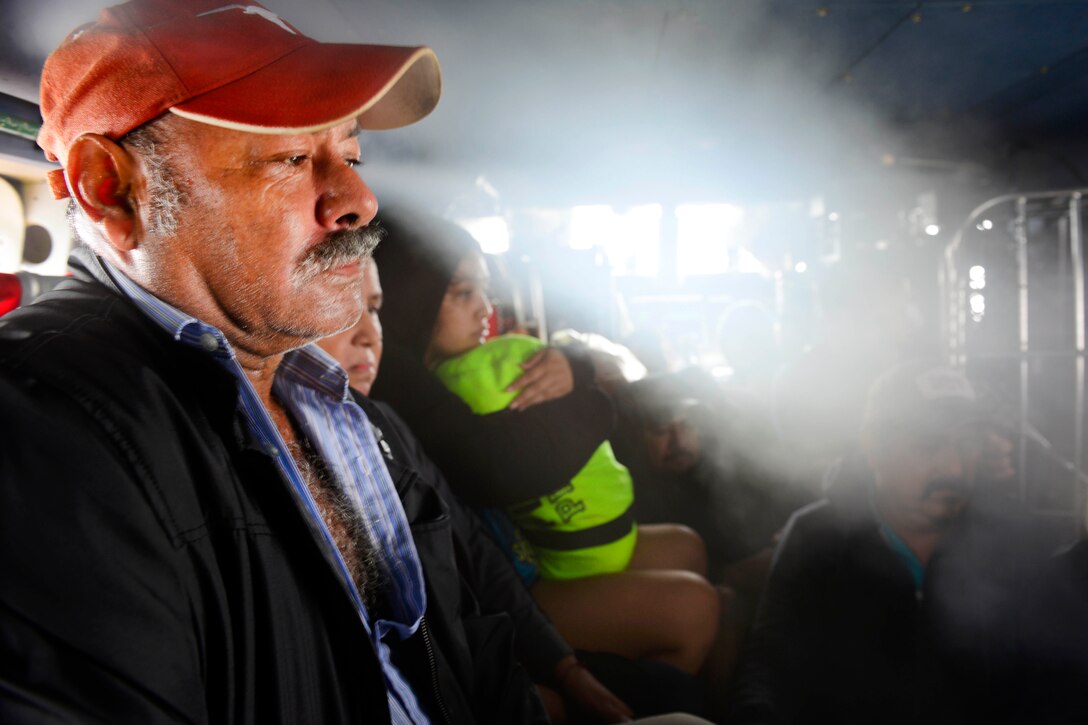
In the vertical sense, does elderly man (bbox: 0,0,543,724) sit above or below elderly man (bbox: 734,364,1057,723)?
above

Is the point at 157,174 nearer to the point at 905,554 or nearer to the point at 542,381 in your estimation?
the point at 542,381

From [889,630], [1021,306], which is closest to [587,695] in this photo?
[889,630]

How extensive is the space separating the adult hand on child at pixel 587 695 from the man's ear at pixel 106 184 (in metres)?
1.39

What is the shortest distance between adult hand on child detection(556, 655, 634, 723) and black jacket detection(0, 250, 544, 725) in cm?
85

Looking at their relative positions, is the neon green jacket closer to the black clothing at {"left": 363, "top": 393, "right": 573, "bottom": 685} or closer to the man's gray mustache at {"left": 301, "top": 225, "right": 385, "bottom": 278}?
the black clothing at {"left": 363, "top": 393, "right": 573, "bottom": 685}

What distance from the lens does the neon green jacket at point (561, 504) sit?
1913 mm

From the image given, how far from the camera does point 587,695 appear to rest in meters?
1.62

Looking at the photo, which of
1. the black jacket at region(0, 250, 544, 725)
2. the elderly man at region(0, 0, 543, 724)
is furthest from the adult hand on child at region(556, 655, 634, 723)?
the black jacket at region(0, 250, 544, 725)

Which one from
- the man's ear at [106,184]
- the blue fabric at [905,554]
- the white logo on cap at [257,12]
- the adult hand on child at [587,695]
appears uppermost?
the white logo on cap at [257,12]

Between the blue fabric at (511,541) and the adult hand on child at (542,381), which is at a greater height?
the adult hand on child at (542,381)

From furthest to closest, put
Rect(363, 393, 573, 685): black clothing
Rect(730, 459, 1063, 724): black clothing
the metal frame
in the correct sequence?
the metal frame, Rect(730, 459, 1063, 724): black clothing, Rect(363, 393, 573, 685): black clothing

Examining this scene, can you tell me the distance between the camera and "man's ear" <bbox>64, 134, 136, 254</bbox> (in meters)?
0.85

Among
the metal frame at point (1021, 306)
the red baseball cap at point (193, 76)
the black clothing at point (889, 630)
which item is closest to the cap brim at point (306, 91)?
the red baseball cap at point (193, 76)

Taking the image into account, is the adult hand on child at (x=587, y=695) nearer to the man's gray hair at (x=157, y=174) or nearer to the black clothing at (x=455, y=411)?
the black clothing at (x=455, y=411)
